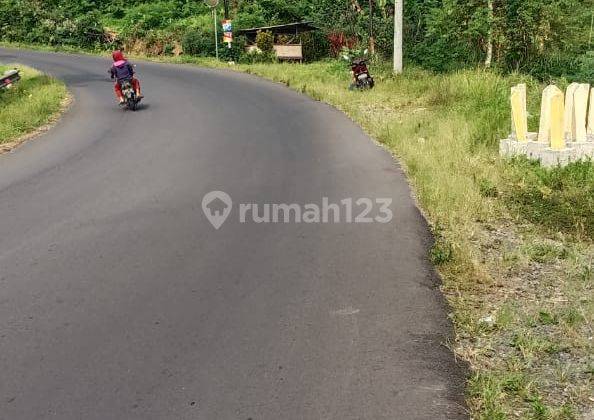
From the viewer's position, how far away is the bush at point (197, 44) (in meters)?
33.4

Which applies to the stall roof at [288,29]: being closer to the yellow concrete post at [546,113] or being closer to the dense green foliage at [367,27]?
the dense green foliage at [367,27]

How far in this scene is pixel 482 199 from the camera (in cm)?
751

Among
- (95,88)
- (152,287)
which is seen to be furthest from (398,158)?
(95,88)

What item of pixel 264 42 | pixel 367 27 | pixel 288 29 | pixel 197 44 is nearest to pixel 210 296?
pixel 367 27

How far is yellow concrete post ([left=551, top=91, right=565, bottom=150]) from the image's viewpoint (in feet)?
28.4

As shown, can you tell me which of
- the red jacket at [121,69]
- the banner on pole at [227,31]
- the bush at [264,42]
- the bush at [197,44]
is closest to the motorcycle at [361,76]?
the red jacket at [121,69]

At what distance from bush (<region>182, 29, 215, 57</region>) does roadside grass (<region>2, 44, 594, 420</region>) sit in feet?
74.6

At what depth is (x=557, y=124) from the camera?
866 centimetres

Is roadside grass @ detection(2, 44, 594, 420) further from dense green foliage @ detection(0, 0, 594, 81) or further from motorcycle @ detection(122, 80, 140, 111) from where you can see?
dense green foliage @ detection(0, 0, 594, 81)

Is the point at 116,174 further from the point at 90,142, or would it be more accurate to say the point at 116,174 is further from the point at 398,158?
the point at 398,158

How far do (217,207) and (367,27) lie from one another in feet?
A: 82.2

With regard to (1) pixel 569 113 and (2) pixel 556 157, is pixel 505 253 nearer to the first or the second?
(2) pixel 556 157

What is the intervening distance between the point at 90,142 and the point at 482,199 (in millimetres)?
8029

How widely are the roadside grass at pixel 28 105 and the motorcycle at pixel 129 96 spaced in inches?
73.7
